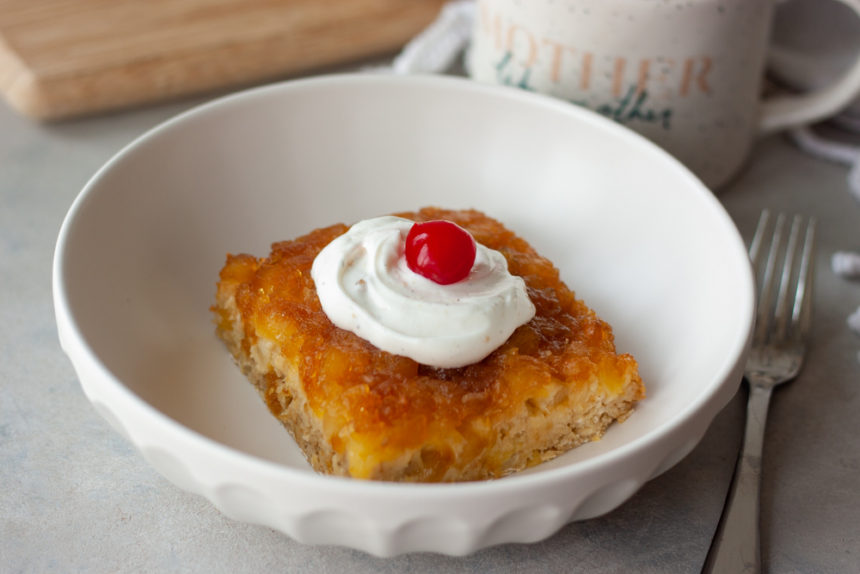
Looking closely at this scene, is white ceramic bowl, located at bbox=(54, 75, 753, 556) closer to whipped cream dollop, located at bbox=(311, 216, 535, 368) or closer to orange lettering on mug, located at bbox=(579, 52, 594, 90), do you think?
orange lettering on mug, located at bbox=(579, 52, 594, 90)

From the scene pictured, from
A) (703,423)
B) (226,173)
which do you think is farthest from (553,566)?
(226,173)

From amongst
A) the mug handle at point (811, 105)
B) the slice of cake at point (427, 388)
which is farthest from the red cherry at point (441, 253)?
the mug handle at point (811, 105)

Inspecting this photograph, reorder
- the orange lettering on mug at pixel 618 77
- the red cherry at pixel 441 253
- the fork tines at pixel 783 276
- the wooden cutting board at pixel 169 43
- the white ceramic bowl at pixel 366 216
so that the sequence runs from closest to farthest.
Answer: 1. the white ceramic bowl at pixel 366 216
2. the red cherry at pixel 441 253
3. the fork tines at pixel 783 276
4. the orange lettering on mug at pixel 618 77
5. the wooden cutting board at pixel 169 43

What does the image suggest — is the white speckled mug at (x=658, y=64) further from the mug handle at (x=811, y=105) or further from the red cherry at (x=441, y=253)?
the red cherry at (x=441, y=253)

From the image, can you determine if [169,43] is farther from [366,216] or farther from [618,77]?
[618,77]

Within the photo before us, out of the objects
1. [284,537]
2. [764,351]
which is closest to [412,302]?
[284,537]

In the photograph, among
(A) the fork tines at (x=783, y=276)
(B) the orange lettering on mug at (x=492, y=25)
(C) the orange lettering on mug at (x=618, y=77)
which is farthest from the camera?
(B) the orange lettering on mug at (x=492, y=25)

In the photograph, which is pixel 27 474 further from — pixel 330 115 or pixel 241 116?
pixel 330 115

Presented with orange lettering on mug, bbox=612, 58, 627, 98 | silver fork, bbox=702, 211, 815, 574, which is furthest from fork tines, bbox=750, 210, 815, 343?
orange lettering on mug, bbox=612, 58, 627, 98
